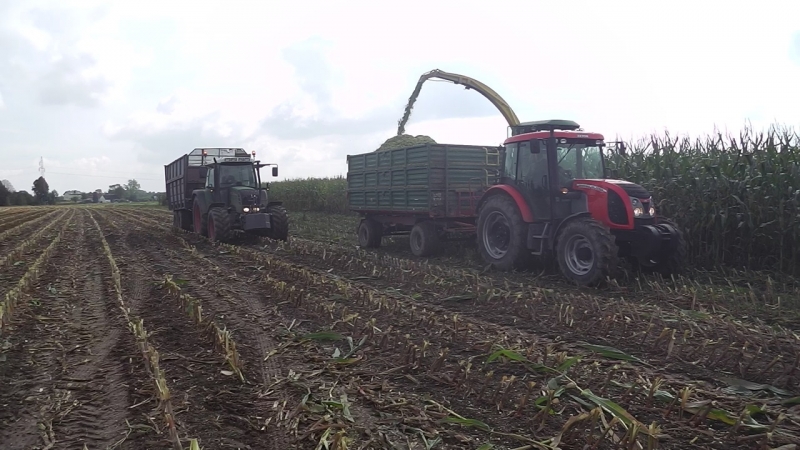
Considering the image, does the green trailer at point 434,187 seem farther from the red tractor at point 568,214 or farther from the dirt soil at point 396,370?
the dirt soil at point 396,370

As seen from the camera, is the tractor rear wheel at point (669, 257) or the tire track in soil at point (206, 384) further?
the tractor rear wheel at point (669, 257)

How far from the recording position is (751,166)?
9.15m

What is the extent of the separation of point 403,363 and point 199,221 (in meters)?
12.9

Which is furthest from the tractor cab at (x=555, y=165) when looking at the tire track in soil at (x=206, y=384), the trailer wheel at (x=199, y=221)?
the trailer wheel at (x=199, y=221)

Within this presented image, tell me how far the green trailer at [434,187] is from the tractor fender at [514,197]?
2.03 feet

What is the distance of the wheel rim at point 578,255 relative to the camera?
7.98m

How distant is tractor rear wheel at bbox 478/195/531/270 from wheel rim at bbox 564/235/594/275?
0.94 m

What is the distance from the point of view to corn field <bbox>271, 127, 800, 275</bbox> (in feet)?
28.3

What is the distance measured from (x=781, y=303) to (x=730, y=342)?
227cm

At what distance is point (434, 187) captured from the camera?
1058 cm

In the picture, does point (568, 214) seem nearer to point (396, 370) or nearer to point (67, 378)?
point (396, 370)

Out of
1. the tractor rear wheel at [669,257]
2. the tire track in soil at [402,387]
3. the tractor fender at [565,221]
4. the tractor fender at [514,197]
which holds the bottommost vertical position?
the tire track in soil at [402,387]

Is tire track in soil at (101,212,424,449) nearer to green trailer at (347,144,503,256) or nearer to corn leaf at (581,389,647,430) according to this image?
corn leaf at (581,389,647,430)

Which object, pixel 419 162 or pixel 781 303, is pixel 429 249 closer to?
pixel 419 162
